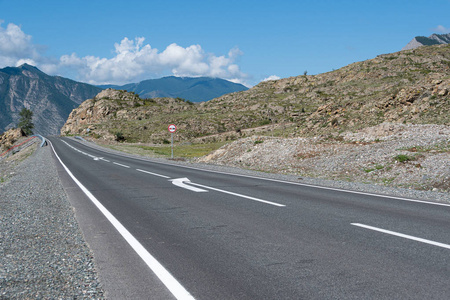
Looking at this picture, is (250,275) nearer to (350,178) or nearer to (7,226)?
(7,226)

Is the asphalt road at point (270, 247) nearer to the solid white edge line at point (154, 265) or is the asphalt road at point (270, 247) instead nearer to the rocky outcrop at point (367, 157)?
the solid white edge line at point (154, 265)

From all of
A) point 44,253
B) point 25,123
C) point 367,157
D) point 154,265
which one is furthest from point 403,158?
point 25,123

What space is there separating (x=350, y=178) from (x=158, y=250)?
1175 centimetres

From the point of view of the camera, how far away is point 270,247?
5.20 metres

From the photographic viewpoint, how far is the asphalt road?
3.78 m

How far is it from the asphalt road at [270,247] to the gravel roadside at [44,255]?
242 mm

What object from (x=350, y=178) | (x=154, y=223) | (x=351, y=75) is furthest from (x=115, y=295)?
(x=351, y=75)

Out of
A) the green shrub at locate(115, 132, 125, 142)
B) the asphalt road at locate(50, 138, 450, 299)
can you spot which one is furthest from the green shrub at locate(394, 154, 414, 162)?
the green shrub at locate(115, 132, 125, 142)

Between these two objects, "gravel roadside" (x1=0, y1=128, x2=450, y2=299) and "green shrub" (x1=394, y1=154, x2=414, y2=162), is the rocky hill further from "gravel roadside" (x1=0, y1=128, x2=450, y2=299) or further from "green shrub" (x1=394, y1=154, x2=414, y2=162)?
"gravel roadside" (x1=0, y1=128, x2=450, y2=299)

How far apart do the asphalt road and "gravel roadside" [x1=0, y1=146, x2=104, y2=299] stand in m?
0.24

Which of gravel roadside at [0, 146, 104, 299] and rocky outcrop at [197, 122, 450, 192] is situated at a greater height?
rocky outcrop at [197, 122, 450, 192]

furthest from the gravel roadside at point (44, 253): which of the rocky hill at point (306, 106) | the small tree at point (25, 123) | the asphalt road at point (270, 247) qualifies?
the small tree at point (25, 123)

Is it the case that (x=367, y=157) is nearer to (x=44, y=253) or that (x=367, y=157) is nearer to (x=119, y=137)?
(x=44, y=253)

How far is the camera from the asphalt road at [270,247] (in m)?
3.78
